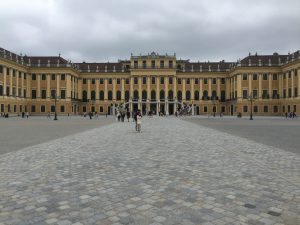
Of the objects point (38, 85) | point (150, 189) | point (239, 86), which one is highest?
point (38, 85)

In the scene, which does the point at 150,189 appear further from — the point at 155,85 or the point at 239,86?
the point at 155,85

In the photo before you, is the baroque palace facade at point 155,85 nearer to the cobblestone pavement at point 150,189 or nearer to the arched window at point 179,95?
the arched window at point 179,95

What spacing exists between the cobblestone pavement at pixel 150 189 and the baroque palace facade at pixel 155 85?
64.9 m

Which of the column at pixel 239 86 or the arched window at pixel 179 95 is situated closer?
the column at pixel 239 86

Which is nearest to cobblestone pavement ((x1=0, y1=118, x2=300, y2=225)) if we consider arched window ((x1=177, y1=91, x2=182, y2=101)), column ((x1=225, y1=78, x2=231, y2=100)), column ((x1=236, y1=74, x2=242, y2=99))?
column ((x1=236, y1=74, x2=242, y2=99))

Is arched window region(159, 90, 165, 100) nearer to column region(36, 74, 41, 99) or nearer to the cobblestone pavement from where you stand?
column region(36, 74, 41, 99)

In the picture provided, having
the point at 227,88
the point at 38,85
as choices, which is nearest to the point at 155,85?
the point at 227,88

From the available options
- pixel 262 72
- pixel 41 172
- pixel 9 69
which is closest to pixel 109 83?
pixel 9 69

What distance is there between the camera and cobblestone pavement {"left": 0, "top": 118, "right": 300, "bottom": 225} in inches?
183

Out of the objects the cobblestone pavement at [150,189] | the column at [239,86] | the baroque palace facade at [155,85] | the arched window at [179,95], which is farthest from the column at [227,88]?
the cobblestone pavement at [150,189]

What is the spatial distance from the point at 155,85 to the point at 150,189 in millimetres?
83055

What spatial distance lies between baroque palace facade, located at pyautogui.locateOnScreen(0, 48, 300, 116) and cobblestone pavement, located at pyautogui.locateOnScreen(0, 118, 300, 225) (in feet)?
213

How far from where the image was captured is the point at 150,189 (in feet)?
20.1

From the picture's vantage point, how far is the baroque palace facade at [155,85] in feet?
250
